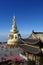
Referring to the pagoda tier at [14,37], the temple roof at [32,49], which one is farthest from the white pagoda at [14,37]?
the temple roof at [32,49]

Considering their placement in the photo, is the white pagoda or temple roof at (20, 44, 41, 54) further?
the white pagoda

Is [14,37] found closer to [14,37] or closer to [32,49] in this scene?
[14,37]

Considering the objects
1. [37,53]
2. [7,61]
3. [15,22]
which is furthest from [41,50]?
[15,22]

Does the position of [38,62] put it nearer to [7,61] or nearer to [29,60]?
[29,60]

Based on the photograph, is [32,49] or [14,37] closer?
[32,49]

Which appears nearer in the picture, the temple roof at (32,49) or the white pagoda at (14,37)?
the temple roof at (32,49)

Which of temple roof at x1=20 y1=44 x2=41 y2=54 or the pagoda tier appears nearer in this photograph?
temple roof at x1=20 y1=44 x2=41 y2=54

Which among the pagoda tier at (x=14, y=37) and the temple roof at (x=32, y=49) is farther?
the pagoda tier at (x=14, y=37)

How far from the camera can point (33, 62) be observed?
54.9 feet

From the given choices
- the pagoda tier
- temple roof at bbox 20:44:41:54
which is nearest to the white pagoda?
the pagoda tier

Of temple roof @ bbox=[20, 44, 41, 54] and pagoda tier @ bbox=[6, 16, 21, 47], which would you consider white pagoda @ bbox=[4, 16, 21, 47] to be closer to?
pagoda tier @ bbox=[6, 16, 21, 47]

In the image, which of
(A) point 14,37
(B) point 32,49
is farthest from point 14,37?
(B) point 32,49

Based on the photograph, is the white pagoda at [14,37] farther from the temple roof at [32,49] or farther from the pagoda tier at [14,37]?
the temple roof at [32,49]

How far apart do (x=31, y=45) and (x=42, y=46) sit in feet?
5.74
